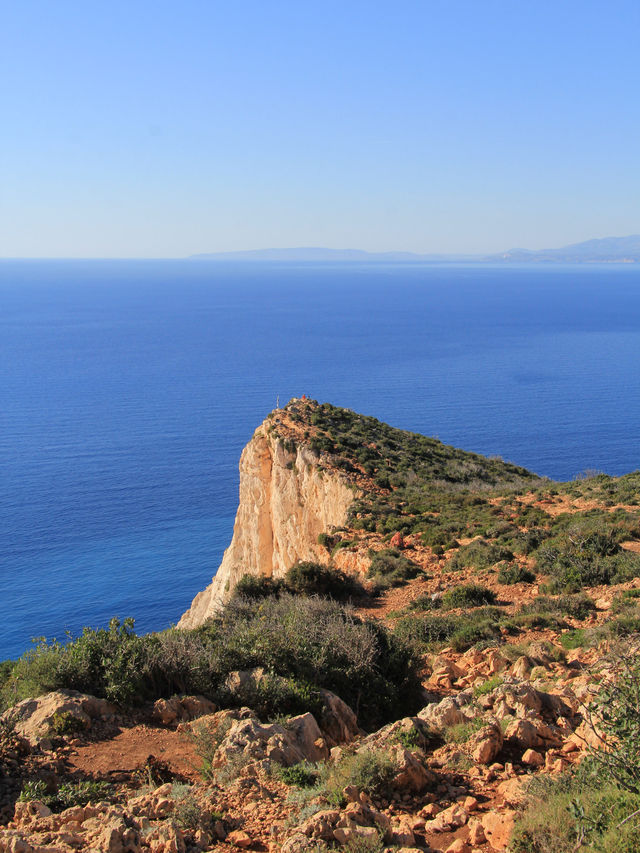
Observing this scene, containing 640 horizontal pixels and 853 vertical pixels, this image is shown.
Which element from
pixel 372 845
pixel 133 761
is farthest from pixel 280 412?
pixel 372 845

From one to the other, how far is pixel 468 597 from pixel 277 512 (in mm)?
15622

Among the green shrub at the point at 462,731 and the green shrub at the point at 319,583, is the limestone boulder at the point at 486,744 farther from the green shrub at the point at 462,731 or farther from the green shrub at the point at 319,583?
the green shrub at the point at 319,583

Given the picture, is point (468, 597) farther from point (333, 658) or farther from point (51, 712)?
point (51, 712)

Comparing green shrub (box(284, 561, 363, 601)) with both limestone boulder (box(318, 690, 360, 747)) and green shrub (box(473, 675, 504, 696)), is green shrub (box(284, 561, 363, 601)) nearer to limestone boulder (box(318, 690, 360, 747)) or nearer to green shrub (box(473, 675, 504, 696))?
green shrub (box(473, 675, 504, 696))

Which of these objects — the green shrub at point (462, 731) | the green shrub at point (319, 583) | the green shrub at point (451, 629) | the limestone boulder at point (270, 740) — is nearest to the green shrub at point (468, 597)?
the green shrub at point (451, 629)

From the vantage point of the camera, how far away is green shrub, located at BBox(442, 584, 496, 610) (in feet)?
49.4

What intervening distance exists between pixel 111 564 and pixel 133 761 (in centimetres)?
3955

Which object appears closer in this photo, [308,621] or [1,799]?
[1,799]

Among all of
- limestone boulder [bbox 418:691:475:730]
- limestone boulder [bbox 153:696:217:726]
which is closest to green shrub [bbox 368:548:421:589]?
limestone boulder [bbox 418:691:475:730]

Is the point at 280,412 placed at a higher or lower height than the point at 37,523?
higher

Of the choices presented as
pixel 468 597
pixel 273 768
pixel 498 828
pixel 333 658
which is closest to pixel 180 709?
pixel 273 768

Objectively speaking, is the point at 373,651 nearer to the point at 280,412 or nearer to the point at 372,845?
the point at 372,845

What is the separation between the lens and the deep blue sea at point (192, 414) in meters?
44.5

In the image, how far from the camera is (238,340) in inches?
5177
